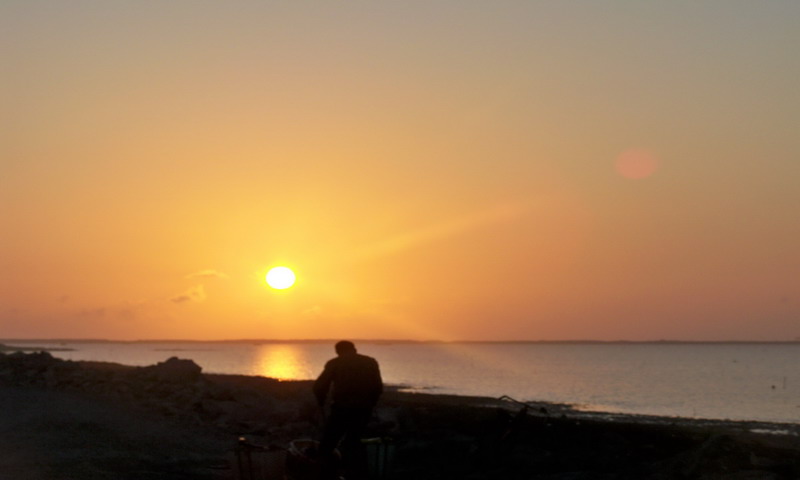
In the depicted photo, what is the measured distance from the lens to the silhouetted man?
12.2m

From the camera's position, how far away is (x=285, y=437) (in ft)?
76.3

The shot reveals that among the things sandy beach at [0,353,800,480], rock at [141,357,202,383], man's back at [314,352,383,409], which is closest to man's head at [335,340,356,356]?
man's back at [314,352,383,409]

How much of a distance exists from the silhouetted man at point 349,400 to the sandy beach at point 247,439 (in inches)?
27.2

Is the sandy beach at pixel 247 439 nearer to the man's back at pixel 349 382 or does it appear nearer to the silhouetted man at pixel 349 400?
the silhouetted man at pixel 349 400

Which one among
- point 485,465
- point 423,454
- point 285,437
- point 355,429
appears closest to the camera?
point 355,429

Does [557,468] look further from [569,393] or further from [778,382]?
[778,382]

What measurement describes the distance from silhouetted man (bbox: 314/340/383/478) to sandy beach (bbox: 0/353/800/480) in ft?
2.27

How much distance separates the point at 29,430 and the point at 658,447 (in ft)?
43.8

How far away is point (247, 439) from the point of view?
2022 cm

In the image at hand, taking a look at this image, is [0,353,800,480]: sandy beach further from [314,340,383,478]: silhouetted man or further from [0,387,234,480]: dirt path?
[314,340,383,478]: silhouetted man

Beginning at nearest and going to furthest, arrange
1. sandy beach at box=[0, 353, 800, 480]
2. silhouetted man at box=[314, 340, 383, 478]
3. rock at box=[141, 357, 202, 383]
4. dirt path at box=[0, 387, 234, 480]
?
silhouetted man at box=[314, 340, 383, 478], dirt path at box=[0, 387, 234, 480], sandy beach at box=[0, 353, 800, 480], rock at box=[141, 357, 202, 383]

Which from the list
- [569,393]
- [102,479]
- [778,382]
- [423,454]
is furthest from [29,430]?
[778,382]

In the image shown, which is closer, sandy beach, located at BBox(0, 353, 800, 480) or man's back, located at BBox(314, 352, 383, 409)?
man's back, located at BBox(314, 352, 383, 409)

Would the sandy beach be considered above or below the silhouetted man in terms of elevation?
below
